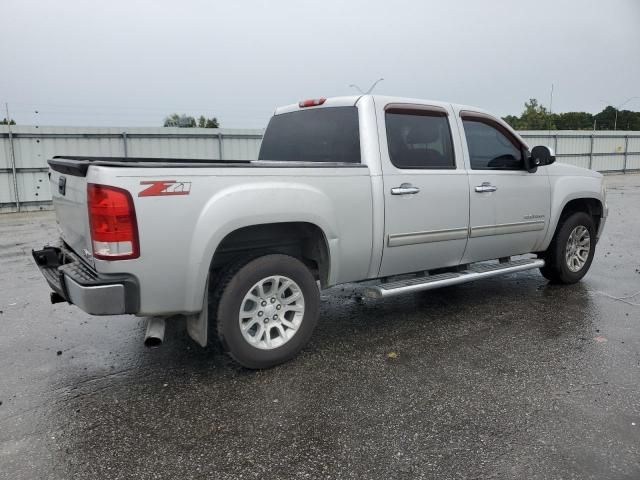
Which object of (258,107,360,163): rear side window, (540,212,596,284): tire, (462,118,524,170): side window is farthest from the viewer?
(540,212,596,284): tire

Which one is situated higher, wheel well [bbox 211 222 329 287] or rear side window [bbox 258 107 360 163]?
rear side window [bbox 258 107 360 163]

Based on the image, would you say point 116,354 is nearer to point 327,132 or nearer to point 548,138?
point 327,132

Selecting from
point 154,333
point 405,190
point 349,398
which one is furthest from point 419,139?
point 154,333

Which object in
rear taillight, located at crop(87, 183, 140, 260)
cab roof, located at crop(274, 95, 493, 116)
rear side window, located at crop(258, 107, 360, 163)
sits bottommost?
rear taillight, located at crop(87, 183, 140, 260)

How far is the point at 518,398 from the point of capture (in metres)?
3.34

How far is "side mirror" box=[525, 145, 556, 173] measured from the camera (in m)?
5.25

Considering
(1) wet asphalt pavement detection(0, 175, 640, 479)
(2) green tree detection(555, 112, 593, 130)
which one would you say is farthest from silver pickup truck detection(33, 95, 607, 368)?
(2) green tree detection(555, 112, 593, 130)

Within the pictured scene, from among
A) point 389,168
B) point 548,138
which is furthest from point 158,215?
point 548,138

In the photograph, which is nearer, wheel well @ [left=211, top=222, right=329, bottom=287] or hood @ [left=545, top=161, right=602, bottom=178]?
wheel well @ [left=211, top=222, right=329, bottom=287]

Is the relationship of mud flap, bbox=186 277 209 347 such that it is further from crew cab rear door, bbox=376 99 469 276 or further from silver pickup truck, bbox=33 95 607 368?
crew cab rear door, bbox=376 99 469 276

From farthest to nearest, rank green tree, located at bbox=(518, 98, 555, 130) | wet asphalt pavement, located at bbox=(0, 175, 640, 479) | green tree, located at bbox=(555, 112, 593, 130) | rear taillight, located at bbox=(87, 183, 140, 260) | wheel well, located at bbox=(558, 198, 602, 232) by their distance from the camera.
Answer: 1. green tree, located at bbox=(555, 112, 593, 130)
2. green tree, located at bbox=(518, 98, 555, 130)
3. wheel well, located at bbox=(558, 198, 602, 232)
4. rear taillight, located at bbox=(87, 183, 140, 260)
5. wet asphalt pavement, located at bbox=(0, 175, 640, 479)

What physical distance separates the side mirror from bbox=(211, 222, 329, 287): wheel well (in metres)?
2.56

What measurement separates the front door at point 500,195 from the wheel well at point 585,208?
0.58 meters

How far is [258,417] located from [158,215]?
1.35 metres
